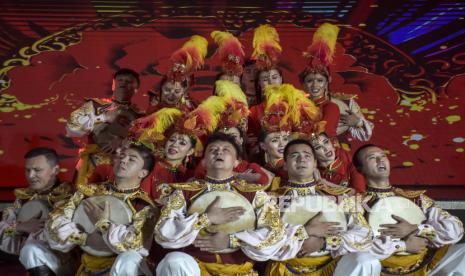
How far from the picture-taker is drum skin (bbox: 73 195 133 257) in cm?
337

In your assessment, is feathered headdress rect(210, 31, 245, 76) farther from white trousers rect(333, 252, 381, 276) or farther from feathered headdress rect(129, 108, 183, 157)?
white trousers rect(333, 252, 381, 276)

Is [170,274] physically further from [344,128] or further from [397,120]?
[397,120]

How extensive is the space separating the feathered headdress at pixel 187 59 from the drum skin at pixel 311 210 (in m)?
1.43

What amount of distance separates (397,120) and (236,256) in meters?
2.65

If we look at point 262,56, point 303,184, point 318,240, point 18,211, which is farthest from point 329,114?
point 18,211

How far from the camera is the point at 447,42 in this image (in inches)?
225

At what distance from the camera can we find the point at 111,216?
134 inches

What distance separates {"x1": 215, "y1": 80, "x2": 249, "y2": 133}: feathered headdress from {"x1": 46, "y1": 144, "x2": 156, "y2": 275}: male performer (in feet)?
2.17

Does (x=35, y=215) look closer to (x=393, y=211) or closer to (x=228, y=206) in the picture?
(x=228, y=206)

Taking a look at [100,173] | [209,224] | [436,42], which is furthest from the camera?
[436,42]

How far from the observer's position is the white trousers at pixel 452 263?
343 cm

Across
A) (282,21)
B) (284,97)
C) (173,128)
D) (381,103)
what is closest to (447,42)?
(381,103)

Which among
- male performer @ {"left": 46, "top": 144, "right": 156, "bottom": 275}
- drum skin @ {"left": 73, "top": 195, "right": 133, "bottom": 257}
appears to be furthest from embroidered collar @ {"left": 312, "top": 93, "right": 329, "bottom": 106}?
drum skin @ {"left": 73, "top": 195, "right": 133, "bottom": 257}

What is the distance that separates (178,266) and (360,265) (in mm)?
852
